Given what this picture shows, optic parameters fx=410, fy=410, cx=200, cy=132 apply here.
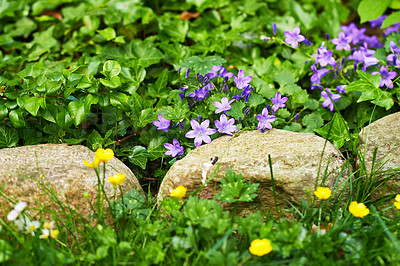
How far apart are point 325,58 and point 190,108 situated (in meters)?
1.03

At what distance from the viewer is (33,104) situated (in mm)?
2285

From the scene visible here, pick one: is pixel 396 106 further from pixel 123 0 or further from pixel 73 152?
pixel 123 0

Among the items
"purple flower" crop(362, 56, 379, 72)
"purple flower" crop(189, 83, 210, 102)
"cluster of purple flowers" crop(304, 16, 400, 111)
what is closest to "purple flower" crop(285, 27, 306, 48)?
"cluster of purple flowers" crop(304, 16, 400, 111)

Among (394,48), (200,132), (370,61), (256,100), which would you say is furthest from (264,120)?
(394,48)

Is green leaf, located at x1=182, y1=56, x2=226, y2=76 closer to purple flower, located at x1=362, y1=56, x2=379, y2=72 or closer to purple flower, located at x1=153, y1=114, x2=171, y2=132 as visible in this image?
purple flower, located at x1=153, y1=114, x2=171, y2=132

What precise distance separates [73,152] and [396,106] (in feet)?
6.85

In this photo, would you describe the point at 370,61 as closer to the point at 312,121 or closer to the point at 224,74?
the point at 312,121

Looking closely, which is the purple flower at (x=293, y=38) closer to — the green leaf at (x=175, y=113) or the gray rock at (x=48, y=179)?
the green leaf at (x=175, y=113)

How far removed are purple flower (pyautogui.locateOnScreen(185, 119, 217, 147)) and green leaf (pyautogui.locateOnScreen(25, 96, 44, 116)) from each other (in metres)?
0.84

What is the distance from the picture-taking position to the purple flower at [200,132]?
2.28 m

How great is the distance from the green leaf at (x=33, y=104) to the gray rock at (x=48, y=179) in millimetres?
230

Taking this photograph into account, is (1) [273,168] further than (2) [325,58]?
No

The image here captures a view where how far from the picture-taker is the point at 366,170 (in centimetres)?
214

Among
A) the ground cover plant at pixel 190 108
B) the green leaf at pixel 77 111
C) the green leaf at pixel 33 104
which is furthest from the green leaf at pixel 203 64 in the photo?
the green leaf at pixel 33 104
